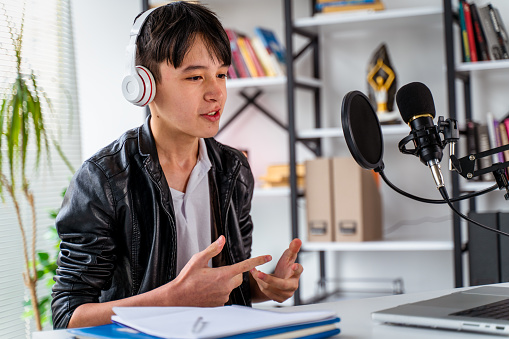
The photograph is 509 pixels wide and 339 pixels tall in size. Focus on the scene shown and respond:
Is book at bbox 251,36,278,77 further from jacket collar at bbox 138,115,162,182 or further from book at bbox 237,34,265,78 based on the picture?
jacket collar at bbox 138,115,162,182

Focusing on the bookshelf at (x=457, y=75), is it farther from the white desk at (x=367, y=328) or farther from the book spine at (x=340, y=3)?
the white desk at (x=367, y=328)

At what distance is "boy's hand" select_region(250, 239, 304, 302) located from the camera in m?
1.23

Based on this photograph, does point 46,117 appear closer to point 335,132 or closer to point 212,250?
point 335,132

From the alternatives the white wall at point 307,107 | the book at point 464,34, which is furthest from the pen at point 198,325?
the white wall at point 307,107

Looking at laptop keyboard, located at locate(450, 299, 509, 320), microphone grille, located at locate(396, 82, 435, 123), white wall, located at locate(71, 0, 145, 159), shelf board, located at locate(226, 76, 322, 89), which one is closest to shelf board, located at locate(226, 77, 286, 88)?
shelf board, located at locate(226, 76, 322, 89)

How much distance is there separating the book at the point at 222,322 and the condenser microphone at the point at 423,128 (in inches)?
12.0

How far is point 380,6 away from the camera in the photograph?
262 centimetres

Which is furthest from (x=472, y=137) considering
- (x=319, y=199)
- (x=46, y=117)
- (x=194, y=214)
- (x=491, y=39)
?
(x=46, y=117)

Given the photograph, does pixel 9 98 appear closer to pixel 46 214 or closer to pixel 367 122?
pixel 46 214

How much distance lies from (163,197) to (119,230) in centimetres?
12

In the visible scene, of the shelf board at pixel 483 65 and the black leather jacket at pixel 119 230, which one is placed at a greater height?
the shelf board at pixel 483 65

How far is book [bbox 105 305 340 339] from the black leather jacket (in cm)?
43

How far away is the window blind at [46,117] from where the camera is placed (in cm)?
258

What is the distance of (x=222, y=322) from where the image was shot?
0.81 metres
